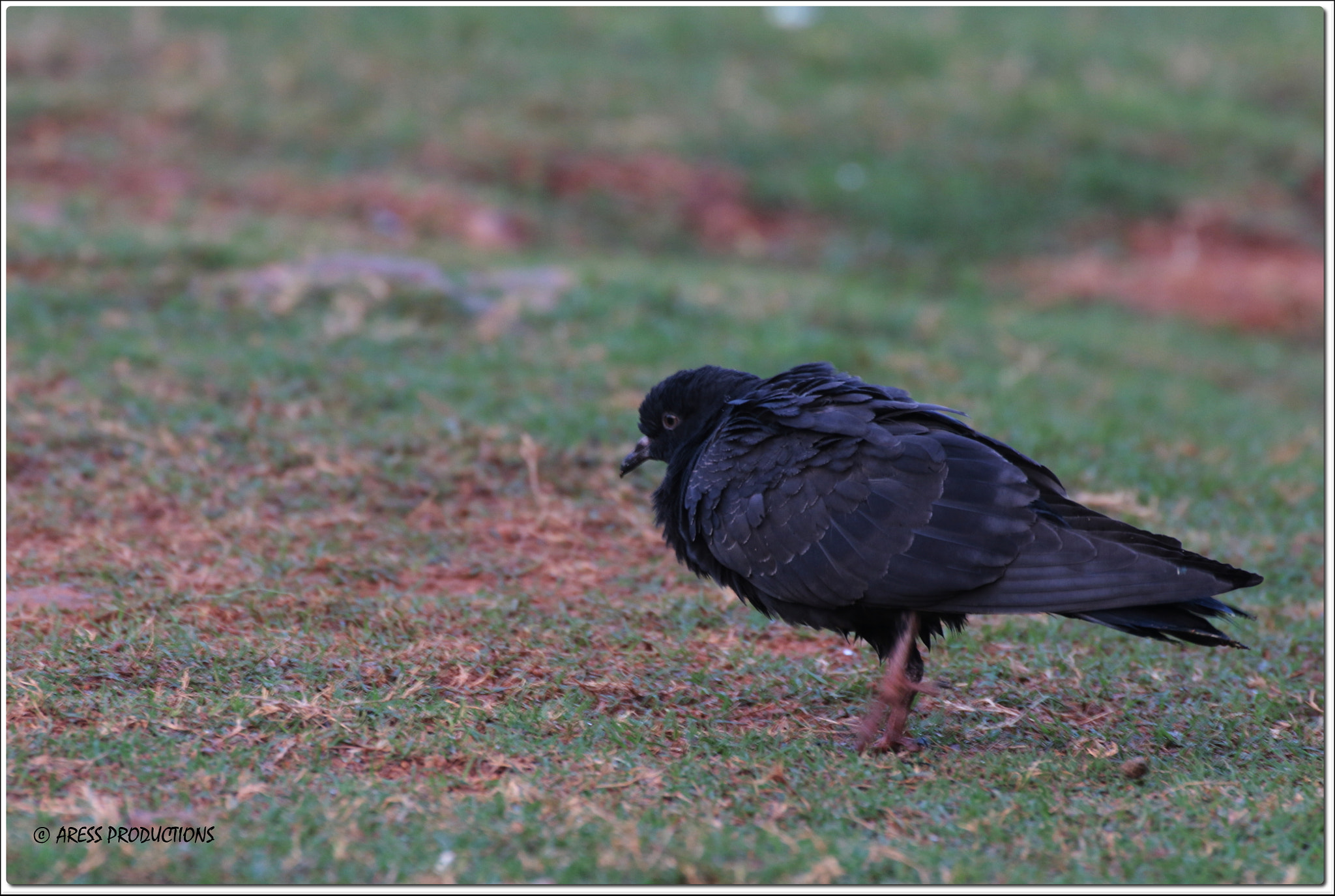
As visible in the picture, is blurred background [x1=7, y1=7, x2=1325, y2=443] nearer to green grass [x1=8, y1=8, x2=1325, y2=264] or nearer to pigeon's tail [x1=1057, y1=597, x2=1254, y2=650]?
green grass [x1=8, y1=8, x2=1325, y2=264]

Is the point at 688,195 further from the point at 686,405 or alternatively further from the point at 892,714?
the point at 892,714

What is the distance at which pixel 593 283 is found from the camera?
9570 mm

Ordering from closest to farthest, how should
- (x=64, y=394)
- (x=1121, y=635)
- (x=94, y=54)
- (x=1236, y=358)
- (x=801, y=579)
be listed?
1. (x=801, y=579)
2. (x=1121, y=635)
3. (x=64, y=394)
4. (x=1236, y=358)
5. (x=94, y=54)

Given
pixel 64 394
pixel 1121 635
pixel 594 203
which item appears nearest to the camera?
pixel 1121 635

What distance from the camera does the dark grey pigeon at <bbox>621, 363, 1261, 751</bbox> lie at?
3.93m

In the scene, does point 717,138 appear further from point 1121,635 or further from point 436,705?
point 436,705

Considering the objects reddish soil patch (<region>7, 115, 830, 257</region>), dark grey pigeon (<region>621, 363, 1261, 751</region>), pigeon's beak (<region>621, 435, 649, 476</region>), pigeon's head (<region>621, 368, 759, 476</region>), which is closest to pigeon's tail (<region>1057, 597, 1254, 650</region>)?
dark grey pigeon (<region>621, 363, 1261, 751</region>)

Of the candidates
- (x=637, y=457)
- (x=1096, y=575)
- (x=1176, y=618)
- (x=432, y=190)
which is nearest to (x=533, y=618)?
(x=637, y=457)

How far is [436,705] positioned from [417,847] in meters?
1.00

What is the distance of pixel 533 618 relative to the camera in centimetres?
523

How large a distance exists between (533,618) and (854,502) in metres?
1.58

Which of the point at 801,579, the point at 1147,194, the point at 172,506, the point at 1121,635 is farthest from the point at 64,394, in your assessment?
the point at 1147,194

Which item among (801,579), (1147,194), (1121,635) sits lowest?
(1121,635)

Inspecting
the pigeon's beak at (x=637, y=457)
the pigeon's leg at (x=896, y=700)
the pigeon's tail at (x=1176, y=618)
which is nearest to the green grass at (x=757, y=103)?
the pigeon's beak at (x=637, y=457)
